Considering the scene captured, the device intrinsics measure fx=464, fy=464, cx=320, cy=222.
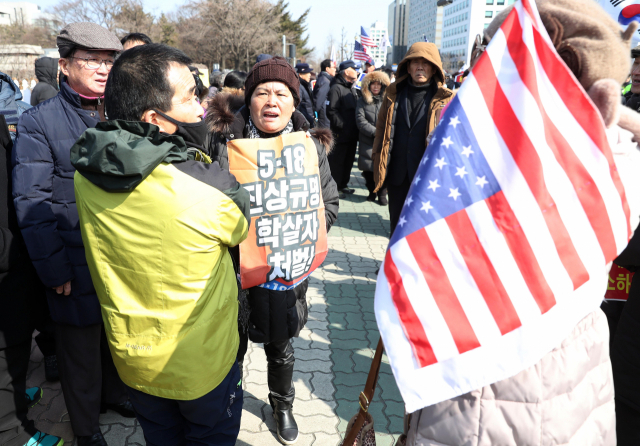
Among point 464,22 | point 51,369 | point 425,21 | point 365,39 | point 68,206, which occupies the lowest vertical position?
point 51,369

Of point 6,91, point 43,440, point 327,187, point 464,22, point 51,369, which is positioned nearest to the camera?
point 43,440

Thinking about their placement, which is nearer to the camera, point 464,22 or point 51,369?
point 51,369

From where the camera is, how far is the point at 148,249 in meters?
1.51

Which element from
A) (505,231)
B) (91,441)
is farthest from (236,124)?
(91,441)

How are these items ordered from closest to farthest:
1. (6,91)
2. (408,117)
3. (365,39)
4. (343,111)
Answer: (6,91) → (408,117) → (343,111) → (365,39)

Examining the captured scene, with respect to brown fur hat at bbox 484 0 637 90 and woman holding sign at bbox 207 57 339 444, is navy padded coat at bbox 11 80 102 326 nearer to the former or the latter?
woman holding sign at bbox 207 57 339 444

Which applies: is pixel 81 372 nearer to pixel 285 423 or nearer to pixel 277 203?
pixel 285 423

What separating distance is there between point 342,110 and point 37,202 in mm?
6678

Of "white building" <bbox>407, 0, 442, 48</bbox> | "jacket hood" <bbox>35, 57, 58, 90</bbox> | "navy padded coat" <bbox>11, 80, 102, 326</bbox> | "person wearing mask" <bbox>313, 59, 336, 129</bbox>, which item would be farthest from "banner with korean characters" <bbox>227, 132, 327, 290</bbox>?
"white building" <bbox>407, 0, 442, 48</bbox>

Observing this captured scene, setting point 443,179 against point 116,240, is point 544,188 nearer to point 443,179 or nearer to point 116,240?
point 443,179

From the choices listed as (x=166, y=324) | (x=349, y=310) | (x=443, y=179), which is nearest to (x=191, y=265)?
(x=166, y=324)

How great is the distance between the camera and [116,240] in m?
1.54

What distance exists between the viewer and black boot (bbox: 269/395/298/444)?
8.88 ft

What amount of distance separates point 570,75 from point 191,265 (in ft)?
3.92
